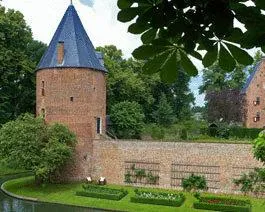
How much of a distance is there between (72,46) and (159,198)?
919 cm

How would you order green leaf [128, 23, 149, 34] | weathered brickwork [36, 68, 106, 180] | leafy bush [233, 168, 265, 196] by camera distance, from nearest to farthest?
green leaf [128, 23, 149, 34] → leafy bush [233, 168, 265, 196] → weathered brickwork [36, 68, 106, 180]

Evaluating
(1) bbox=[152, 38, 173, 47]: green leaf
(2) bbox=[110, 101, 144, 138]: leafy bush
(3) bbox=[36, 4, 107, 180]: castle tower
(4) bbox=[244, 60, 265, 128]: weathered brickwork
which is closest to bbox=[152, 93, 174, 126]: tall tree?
(4) bbox=[244, 60, 265, 128]: weathered brickwork

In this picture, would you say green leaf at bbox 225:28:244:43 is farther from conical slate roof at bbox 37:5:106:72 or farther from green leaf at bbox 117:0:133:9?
conical slate roof at bbox 37:5:106:72

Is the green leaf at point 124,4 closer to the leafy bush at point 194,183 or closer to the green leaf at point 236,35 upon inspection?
the green leaf at point 236,35

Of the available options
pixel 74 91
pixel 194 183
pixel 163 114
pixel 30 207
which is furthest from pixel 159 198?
pixel 163 114

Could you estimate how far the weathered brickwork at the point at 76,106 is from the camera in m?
23.5

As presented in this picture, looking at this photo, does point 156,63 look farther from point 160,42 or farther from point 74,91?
point 74,91

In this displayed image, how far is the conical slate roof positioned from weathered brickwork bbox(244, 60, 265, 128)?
15.4 meters

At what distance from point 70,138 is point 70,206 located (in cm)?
377

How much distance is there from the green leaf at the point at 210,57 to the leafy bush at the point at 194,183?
19658mm

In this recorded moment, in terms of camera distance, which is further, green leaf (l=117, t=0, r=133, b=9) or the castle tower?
the castle tower

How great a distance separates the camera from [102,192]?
2039 centimetres

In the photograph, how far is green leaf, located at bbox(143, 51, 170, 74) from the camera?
1.58m

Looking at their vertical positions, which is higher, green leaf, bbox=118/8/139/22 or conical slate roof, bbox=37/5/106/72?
conical slate roof, bbox=37/5/106/72
